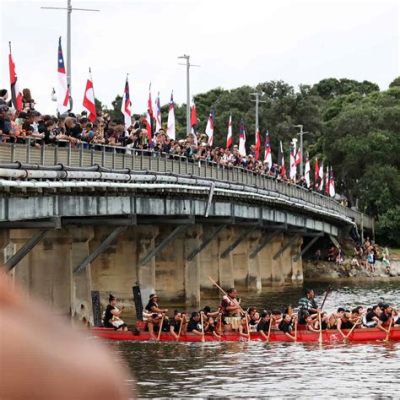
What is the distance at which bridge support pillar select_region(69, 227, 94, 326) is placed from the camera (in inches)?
1805

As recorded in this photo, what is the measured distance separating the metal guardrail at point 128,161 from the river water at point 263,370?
23.2 feet

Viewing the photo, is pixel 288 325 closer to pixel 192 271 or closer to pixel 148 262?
pixel 148 262

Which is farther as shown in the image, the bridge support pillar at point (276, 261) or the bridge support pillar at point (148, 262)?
the bridge support pillar at point (276, 261)

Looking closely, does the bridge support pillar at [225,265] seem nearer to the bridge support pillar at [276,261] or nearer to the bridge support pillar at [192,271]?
the bridge support pillar at [192,271]

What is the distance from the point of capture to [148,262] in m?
57.3

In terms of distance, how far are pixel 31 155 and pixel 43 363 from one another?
31.5 metres

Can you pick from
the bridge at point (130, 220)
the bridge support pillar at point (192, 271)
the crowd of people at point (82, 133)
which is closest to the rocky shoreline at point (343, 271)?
the bridge at point (130, 220)

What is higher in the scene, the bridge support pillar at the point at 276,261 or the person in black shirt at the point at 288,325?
the bridge support pillar at the point at 276,261

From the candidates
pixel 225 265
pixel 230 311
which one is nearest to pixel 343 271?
pixel 225 265

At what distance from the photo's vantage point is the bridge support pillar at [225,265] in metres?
75.9

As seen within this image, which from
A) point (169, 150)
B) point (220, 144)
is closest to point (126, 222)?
point (169, 150)

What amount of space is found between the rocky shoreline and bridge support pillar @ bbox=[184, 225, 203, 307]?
138ft

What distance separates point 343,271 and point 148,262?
52148 mm

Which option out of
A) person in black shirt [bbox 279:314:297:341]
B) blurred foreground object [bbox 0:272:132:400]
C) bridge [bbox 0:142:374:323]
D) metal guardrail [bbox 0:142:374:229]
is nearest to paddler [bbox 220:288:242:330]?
person in black shirt [bbox 279:314:297:341]
